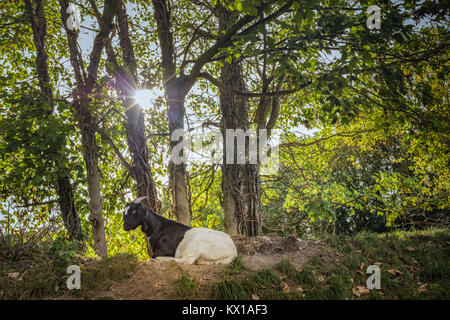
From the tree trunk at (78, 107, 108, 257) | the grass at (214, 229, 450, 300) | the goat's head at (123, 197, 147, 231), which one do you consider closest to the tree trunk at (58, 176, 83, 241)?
the tree trunk at (78, 107, 108, 257)

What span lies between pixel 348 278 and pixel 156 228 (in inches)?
146

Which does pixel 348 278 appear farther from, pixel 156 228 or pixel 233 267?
pixel 156 228

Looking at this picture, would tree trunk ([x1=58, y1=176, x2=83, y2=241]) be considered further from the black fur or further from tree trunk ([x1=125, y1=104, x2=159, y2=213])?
the black fur

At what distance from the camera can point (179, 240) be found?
18.3 ft

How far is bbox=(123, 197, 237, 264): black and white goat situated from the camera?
5.03m

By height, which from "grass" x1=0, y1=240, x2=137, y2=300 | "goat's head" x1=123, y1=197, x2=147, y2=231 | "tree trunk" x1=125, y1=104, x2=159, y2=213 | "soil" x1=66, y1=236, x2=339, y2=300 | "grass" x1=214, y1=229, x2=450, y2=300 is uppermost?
"tree trunk" x1=125, y1=104, x2=159, y2=213

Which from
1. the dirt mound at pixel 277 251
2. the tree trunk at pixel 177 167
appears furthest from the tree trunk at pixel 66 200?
the dirt mound at pixel 277 251

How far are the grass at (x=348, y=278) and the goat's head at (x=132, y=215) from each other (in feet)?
7.30

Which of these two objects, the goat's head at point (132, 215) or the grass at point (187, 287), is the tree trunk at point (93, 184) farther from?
the grass at point (187, 287)

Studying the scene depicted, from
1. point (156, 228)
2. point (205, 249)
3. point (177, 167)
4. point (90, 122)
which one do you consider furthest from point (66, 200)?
point (205, 249)

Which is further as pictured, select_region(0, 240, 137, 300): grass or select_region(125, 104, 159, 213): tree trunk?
select_region(125, 104, 159, 213): tree trunk

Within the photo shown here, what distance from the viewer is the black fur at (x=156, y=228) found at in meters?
5.45

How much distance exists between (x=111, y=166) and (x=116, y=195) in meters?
2.01

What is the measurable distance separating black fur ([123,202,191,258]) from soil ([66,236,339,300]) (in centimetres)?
82
